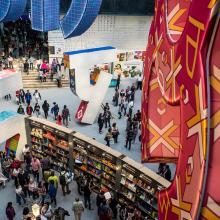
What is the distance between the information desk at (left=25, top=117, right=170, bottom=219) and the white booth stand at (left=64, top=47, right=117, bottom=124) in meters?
3.69

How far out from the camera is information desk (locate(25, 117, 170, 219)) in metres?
10.9

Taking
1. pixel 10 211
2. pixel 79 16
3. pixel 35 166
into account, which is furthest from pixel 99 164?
pixel 79 16

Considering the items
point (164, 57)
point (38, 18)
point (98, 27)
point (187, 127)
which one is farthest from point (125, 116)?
point (187, 127)

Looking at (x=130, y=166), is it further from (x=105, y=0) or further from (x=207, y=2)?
(x=105, y=0)

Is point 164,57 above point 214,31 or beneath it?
beneath

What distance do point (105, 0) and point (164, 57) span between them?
18651 mm

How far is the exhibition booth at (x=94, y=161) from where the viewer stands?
1095cm

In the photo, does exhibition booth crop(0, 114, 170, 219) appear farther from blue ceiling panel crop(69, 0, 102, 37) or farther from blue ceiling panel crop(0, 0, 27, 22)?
blue ceiling panel crop(0, 0, 27, 22)

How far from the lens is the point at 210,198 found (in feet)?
14.3

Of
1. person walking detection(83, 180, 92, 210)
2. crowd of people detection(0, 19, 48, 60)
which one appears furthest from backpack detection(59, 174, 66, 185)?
crowd of people detection(0, 19, 48, 60)

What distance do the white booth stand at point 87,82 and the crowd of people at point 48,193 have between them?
14.3 feet

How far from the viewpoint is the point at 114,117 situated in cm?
1895

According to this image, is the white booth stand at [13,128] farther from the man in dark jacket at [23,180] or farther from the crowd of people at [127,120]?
the crowd of people at [127,120]

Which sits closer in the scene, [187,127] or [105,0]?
[187,127]
